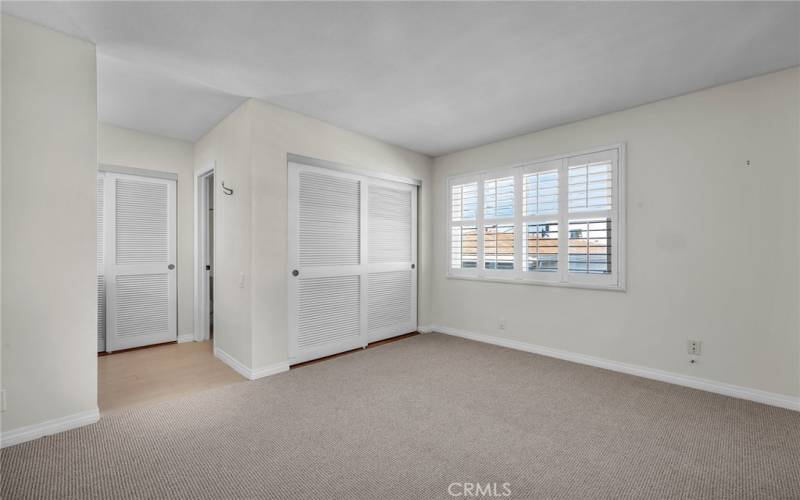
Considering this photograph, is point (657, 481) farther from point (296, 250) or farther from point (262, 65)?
point (262, 65)

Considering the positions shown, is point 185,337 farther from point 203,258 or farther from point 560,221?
point 560,221

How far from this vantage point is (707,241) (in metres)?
2.99

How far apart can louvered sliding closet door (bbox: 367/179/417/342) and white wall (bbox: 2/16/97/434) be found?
8.53 ft

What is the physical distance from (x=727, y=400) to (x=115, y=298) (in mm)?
5854

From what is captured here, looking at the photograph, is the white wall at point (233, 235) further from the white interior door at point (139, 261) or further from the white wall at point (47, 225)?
the white wall at point (47, 225)

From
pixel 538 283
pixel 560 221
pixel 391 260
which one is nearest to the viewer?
pixel 560 221

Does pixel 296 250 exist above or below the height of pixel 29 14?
below

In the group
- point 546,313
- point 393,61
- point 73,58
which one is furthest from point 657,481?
point 73,58

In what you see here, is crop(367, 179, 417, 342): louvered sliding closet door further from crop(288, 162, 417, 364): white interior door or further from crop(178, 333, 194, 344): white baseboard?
crop(178, 333, 194, 344): white baseboard

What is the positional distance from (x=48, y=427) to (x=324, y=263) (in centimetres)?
232

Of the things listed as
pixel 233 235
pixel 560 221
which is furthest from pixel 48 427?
pixel 560 221

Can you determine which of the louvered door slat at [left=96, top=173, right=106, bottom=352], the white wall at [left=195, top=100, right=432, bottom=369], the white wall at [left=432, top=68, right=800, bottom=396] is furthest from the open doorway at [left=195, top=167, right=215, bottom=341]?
the white wall at [left=432, top=68, right=800, bottom=396]

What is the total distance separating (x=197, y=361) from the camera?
375 cm

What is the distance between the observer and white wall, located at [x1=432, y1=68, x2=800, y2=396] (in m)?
2.70
